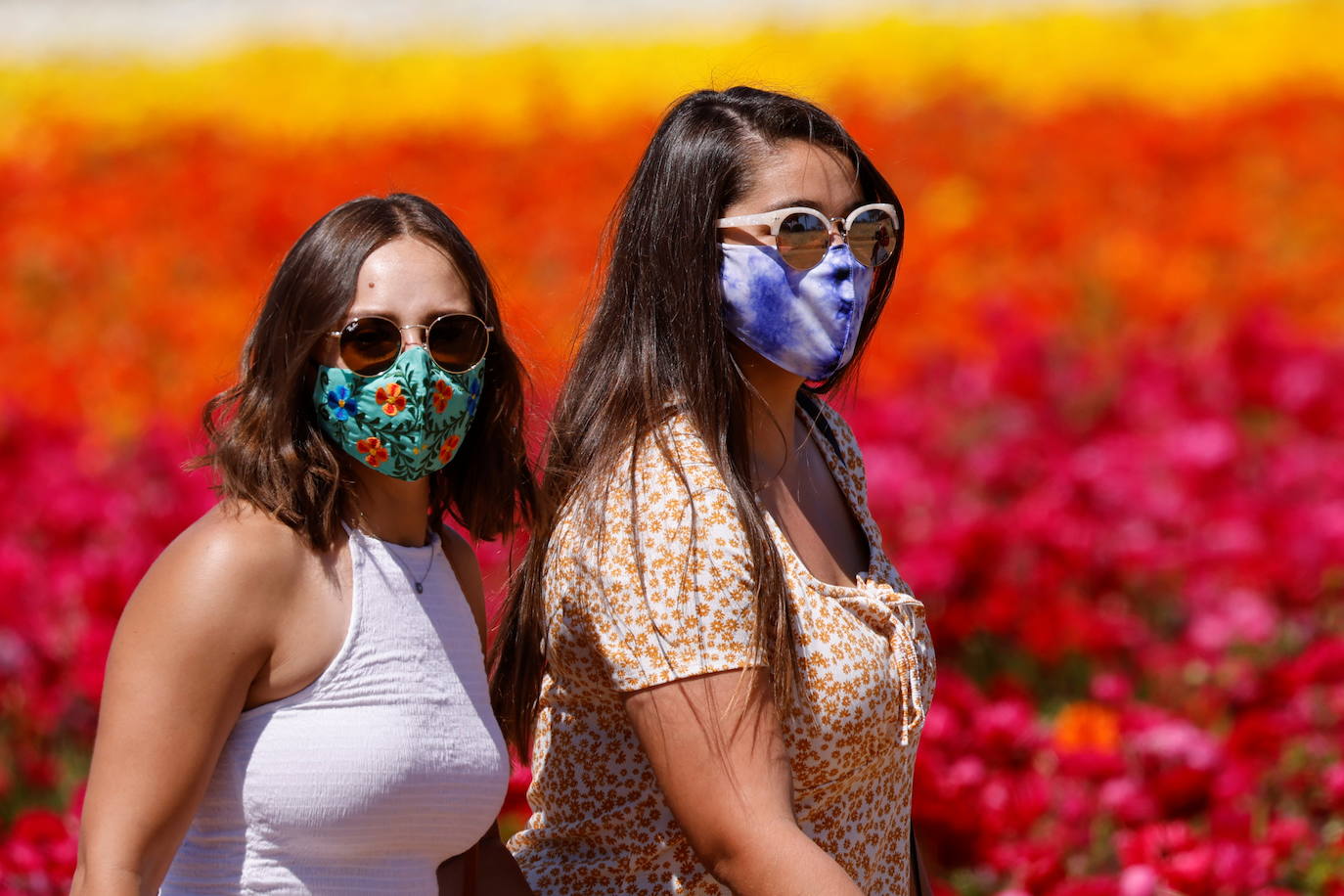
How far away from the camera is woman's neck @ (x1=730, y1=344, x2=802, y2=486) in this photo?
221 centimetres

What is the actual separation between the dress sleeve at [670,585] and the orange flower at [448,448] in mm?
215

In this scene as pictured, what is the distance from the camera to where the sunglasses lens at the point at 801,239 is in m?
2.12

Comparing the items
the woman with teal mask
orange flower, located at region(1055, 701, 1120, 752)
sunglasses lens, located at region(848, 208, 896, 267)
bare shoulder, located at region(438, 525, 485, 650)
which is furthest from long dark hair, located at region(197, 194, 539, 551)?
orange flower, located at region(1055, 701, 1120, 752)

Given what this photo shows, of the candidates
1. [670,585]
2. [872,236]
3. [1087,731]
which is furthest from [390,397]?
[1087,731]

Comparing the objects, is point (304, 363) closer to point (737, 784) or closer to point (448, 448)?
point (448, 448)

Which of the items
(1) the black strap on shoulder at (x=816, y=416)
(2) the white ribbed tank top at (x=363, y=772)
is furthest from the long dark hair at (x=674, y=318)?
(1) the black strap on shoulder at (x=816, y=416)

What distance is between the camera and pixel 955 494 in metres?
4.86

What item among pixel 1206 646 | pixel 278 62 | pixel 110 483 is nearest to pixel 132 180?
pixel 110 483

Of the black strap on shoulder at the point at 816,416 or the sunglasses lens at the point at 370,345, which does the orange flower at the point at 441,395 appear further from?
the black strap on shoulder at the point at 816,416

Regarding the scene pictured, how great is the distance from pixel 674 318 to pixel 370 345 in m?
0.38

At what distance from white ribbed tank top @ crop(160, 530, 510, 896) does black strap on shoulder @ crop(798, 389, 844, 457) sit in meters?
0.72

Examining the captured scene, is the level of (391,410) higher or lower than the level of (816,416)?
higher

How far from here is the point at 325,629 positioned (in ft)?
6.19

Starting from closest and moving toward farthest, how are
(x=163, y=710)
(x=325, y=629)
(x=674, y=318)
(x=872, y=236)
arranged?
(x=163, y=710) → (x=325, y=629) → (x=674, y=318) → (x=872, y=236)
